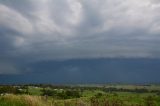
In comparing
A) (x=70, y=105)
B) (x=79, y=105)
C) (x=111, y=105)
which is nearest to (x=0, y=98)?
(x=79, y=105)

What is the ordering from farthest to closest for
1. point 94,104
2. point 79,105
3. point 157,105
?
1. point 157,105
2. point 94,104
3. point 79,105

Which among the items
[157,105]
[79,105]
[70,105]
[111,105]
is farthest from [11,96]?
[157,105]

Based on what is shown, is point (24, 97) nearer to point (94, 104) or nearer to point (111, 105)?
point (94, 104)

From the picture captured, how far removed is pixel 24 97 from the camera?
24.3 m

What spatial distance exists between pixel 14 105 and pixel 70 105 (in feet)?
45.1

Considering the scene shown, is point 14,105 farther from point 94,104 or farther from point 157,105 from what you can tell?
point 157,105

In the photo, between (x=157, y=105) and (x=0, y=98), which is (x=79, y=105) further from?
(x=157, y=105)

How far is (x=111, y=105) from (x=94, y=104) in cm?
275

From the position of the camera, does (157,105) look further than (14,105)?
Yes

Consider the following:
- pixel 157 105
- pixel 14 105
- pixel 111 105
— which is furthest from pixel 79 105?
pixel 157 105

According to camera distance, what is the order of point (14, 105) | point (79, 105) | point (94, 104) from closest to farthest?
point (14, 105)
point (79, 105)
point (94, 104)

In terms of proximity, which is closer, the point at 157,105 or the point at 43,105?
the point at 43,105

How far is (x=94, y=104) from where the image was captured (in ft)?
118

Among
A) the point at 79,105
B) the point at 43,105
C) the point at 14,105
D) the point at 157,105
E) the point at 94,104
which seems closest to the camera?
the point at 14,105
